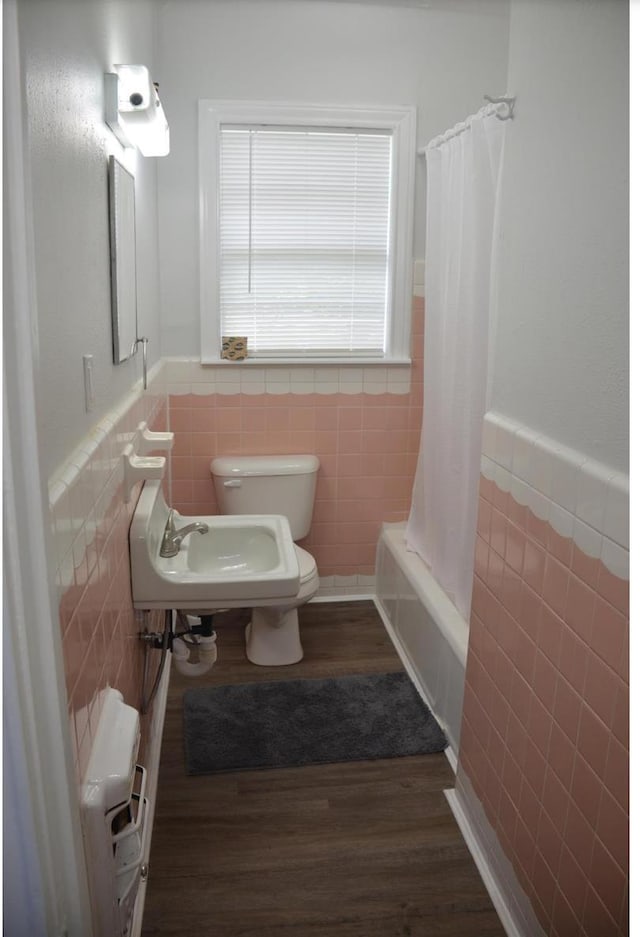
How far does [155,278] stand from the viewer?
118 inches

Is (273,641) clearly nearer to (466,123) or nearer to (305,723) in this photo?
(305,723)

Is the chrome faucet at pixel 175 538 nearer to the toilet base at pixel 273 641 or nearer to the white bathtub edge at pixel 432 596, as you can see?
the toilet base at pixel 273 641

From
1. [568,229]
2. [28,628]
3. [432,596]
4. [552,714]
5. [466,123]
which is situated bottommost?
[432,596]

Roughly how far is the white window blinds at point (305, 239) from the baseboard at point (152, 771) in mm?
1552

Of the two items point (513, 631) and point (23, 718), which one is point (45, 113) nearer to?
point (23, 718)

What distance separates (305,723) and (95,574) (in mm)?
1407

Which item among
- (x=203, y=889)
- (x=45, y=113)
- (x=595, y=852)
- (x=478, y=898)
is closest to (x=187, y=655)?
(x=203, y=889)

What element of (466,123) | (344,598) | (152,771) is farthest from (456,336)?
(152,771)

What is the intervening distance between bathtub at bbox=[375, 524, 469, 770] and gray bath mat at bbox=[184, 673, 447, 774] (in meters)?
0.08

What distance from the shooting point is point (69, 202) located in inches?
51.4

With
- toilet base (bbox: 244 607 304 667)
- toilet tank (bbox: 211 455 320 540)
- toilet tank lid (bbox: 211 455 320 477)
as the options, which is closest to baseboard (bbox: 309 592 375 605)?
toilet tank (bbox: 211 455 320 540)

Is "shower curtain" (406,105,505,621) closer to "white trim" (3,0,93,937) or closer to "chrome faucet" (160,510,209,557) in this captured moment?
"chrome faucet" (160,510,209,557)

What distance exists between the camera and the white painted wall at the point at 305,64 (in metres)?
2.99

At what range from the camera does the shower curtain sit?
8.09 feet
